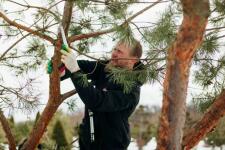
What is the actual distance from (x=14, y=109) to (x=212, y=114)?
109 centimetres

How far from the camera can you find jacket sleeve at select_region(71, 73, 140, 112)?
2033 millimetres

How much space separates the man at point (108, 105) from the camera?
2.14 metres

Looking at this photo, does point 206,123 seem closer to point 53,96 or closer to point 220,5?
point 220,5

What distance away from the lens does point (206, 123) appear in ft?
5.82

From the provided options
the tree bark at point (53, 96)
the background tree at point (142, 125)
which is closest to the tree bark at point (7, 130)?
the tree bark at point (53, 96)

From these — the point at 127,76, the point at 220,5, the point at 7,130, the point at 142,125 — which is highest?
the point at 220,5

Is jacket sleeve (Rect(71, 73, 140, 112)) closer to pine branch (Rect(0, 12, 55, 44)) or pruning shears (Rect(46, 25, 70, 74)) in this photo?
pruning shears (Rect(46, 25, 70, 74))

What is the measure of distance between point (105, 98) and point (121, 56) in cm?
20

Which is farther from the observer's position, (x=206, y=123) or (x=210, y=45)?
(x=210, y=45)

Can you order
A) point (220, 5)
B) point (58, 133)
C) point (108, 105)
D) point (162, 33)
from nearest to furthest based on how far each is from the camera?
point (220, 5) < point (162, 33) < point (108, 105) < point (58, 133)

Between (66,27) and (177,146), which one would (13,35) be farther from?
(177,146)

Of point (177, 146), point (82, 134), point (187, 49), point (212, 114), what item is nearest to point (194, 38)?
point (187, 49)

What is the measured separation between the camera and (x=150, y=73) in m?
1.98

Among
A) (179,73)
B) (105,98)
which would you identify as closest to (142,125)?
(105,98)
